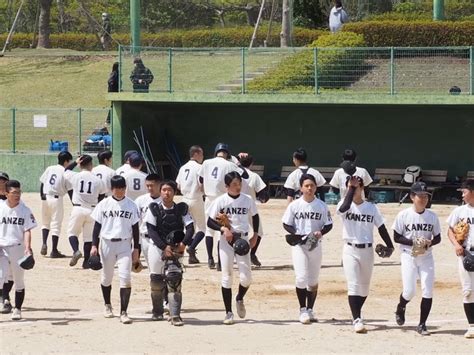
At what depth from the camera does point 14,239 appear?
13.6m

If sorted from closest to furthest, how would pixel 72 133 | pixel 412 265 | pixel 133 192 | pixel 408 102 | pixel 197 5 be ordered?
pixel 412 265 < pixel 133 192 < pixel 408 102 < pixel 72 133 < pixel 197 5

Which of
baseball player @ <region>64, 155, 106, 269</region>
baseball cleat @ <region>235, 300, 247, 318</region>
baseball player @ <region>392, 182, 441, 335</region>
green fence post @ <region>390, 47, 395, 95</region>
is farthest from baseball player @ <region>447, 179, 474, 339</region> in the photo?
green fence post @ <region>390, 47, 395, 95</region>

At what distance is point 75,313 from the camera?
1425 cm

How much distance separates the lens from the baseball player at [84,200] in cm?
1748

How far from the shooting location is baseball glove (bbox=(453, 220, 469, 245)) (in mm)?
12688

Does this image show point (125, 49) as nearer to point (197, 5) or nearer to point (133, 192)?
point (133, 192)

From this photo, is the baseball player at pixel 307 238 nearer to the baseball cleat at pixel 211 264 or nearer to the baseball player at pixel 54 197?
the baseball cleat at pixel 211 264

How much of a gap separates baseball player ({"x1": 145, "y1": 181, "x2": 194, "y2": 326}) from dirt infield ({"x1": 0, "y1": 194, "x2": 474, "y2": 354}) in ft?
1.25

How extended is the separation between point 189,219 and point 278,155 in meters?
18.1

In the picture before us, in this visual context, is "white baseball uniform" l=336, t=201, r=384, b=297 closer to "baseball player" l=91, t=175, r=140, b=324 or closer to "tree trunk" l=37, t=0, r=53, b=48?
"baseball player" l=91, t=175, r=140, b=324

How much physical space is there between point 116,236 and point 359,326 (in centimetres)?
311

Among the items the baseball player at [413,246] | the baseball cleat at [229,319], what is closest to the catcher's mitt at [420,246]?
the baseball player at [413,246]

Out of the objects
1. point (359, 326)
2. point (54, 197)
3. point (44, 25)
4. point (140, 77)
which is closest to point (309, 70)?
point (140, 77)

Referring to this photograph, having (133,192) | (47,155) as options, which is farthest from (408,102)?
(133,192)
